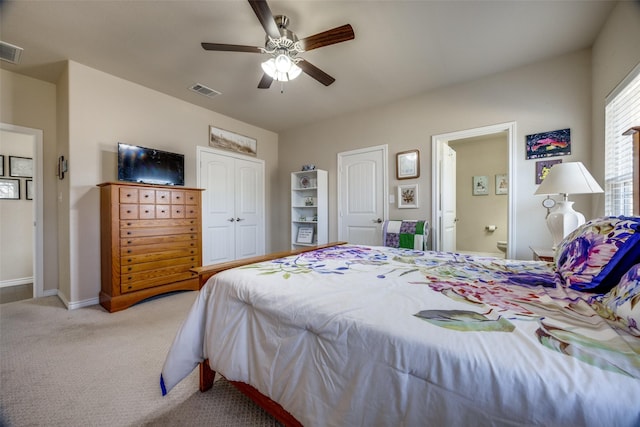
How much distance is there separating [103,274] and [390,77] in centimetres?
411

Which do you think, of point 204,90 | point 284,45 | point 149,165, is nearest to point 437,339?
point 284,45

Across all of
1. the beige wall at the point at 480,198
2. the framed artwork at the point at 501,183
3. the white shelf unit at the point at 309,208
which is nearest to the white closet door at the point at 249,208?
the white shelf unit at the point at 309,208

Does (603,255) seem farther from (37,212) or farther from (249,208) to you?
(37,212)

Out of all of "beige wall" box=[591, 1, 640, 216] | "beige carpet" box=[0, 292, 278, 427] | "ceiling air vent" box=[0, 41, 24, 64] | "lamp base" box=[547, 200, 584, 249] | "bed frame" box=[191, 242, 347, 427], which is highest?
"ceiling air vent" box=[0, 41, 24, 64]

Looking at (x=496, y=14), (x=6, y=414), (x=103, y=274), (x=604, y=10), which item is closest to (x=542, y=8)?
(x=496, y=14)

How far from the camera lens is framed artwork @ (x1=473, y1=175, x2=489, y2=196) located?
505 centimetres

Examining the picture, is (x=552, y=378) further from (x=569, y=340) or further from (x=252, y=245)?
(x=252, y=245)

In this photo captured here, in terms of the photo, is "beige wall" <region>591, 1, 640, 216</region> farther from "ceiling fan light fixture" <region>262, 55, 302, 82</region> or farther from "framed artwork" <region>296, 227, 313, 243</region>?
"framed artwork" <region>296, 227, 313, 243</region>

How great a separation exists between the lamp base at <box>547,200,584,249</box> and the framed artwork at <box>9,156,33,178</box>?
263 inches

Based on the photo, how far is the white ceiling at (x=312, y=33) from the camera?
2.03 m

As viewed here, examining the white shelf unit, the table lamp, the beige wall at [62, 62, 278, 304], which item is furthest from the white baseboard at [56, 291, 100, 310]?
the table lamp

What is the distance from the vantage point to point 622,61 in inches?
74.7

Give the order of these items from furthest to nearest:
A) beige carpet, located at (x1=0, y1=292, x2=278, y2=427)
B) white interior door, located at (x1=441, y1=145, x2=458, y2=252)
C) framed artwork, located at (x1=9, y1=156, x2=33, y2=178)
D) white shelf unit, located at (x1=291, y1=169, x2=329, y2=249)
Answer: white shelf unit, located at (x1=291, y1=169, x2=329, y2=249), framed artwork, located at (x1=9, y1=156, x2=33, y2=178), white interior door, located at (x1=441, y1=145, x2=458, y2=252), beige carpet, located at (x1=0, y1=292, x2=278, y2=427)

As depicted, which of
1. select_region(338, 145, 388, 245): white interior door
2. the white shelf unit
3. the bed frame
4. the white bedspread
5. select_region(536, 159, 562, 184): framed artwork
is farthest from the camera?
the white shelf unit
